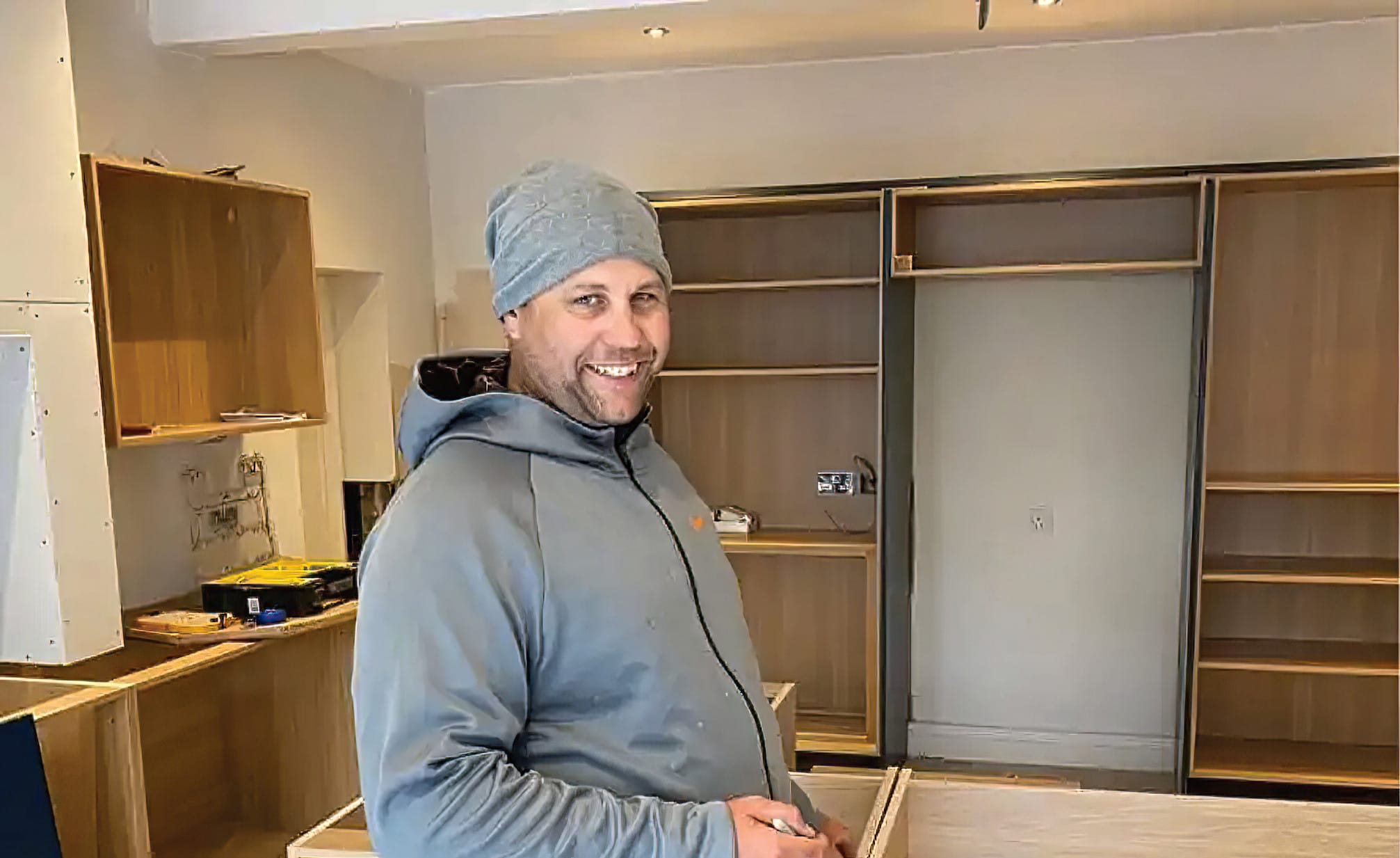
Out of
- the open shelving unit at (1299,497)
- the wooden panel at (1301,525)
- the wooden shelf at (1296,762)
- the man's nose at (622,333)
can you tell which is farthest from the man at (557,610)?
the wooden panel at (1301,525)

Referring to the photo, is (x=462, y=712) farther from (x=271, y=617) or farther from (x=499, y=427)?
(x=271, y=617)

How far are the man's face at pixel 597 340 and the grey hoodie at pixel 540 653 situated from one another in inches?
1.4

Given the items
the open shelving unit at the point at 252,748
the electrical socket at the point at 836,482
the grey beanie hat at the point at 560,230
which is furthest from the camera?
the electrical socket at the point at 836,482

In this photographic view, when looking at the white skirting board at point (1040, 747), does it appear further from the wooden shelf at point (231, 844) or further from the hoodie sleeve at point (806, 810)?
the hoodie sleeve at point (806, 810)

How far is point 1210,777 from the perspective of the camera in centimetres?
365

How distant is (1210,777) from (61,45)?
380 centimetres

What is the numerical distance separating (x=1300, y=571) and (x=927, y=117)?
1955 mm

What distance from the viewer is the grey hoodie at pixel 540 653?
1.08m

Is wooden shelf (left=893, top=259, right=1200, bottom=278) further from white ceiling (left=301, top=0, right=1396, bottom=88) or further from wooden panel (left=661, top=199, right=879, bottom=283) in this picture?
white ceiling (left=301, top=0, right=1396, bottom=88)

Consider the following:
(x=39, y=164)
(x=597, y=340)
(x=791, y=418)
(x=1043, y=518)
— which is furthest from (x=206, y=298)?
(x=1043, y=518)

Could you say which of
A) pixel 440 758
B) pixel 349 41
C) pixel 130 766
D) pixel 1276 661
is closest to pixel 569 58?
pixel 349 41

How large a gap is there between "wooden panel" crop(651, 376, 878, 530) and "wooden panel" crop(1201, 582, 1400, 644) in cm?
126

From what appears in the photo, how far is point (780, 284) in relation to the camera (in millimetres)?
3838

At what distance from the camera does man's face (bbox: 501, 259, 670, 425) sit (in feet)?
4.07
